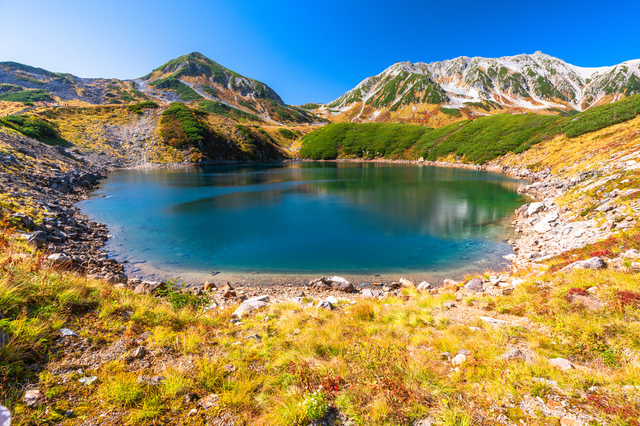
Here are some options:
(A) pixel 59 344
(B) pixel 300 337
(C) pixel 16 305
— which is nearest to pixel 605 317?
(B) pixel 300 337

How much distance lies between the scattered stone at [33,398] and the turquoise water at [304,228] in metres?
14.5

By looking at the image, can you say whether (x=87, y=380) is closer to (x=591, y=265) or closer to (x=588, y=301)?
(x=588, y=301)

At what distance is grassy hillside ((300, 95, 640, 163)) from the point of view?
62.9 meters

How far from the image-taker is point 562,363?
5.07 meters

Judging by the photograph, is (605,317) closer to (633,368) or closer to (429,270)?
(633,368)

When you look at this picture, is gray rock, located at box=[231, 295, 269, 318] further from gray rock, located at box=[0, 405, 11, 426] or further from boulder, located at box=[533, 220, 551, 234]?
boulder, located at box=[533, 220, 551, 234]

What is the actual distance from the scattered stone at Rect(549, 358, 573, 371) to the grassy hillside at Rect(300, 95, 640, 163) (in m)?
79.6

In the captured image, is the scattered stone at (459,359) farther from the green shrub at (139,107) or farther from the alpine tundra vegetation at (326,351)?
the green shrub at (139,107)

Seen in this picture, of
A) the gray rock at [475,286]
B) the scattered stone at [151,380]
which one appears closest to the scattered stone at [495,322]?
the gray rock at [475,286]

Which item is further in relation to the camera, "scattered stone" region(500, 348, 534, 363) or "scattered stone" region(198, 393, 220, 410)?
"scattered stone" region(500, 348, 534, 363)

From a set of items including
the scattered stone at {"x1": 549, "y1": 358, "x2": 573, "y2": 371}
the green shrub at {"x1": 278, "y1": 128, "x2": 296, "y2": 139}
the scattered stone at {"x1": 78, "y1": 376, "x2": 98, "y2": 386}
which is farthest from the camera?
the green shrub at {"x1": 278, "y1": 128, "x2": 296, "y2": 139}

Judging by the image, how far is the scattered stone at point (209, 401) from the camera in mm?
4535

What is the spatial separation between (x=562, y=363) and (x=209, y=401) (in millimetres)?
7186

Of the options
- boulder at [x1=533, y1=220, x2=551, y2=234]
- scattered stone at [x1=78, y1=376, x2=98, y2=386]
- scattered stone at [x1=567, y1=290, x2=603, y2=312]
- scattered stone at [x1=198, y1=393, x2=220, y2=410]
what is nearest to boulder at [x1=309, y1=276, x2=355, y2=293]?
scattered stone at [x1=567, y1=290, x2=603, y2=312]
